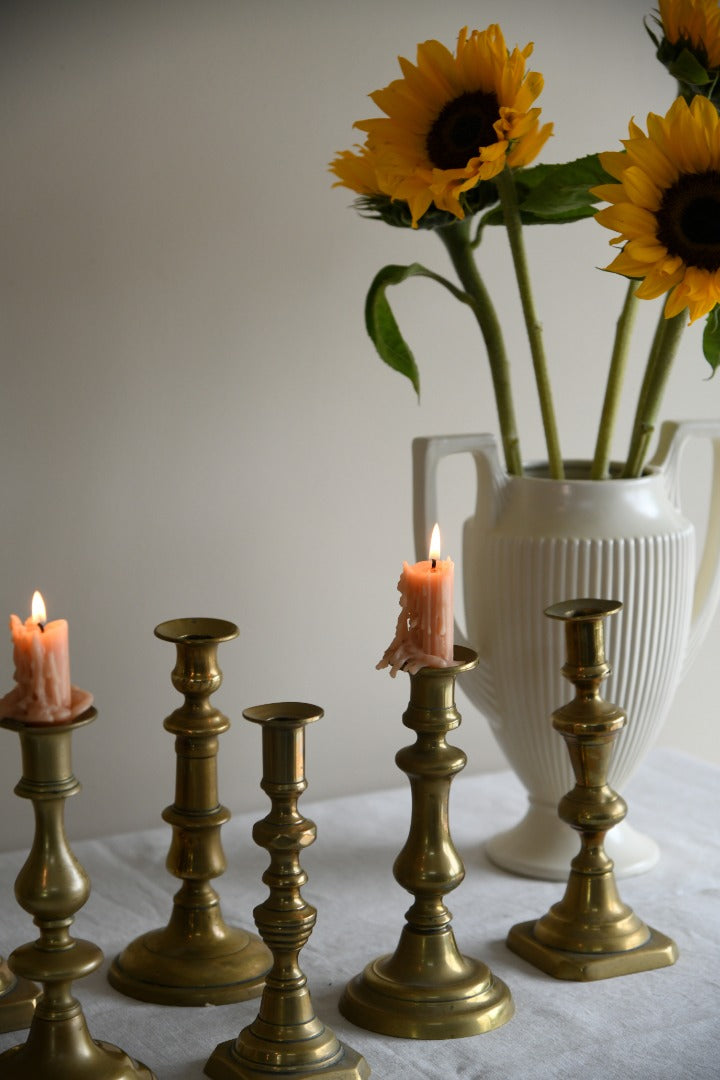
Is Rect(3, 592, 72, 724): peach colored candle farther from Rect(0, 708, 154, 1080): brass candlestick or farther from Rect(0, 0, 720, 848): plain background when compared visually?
Rect(0, 0, 720, 848): plain background

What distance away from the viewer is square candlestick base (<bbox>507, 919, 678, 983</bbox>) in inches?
26.0

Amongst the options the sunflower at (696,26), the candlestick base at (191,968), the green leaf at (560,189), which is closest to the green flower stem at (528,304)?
the green leaf at (560,189)

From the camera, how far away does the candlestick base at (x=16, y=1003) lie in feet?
1.98

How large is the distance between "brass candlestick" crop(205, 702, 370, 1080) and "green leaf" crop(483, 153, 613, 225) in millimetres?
362

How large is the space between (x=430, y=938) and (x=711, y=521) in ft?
1.25

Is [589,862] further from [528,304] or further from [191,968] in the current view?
[528,304]

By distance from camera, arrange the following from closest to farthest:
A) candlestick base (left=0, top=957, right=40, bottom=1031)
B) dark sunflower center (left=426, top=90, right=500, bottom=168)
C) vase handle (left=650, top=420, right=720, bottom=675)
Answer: candlestick base (left=0, top=957, right=40, bottom=1031) < dark sunflower center (left=426, top=90, right=500, bottom=168) < vase handle (left=650, top=420, right=720, bottom=675)

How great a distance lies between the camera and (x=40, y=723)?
50 cm

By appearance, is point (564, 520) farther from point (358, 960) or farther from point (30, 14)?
point (30, 14)

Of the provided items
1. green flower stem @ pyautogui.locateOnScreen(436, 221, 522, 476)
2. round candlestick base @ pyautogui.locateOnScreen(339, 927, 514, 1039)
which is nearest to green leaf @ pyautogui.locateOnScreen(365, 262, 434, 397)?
green flower stem @ pyautogui.locateOnScreen(436, 221, 522, 476)

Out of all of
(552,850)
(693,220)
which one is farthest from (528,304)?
(552,850)

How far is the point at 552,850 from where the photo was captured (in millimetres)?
812

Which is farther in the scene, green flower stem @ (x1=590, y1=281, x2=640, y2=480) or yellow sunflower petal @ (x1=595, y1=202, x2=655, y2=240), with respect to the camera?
green flower stem @ (x1=590, y1=281, x2=640, y2=480)

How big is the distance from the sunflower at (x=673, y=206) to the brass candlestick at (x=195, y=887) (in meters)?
0.29
